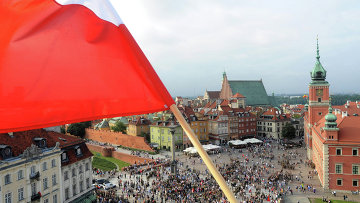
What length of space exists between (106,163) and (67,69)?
1900 inches

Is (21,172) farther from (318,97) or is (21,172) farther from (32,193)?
(318,97)

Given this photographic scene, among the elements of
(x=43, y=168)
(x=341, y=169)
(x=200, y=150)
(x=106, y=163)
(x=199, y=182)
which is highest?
(x=200, y=150)

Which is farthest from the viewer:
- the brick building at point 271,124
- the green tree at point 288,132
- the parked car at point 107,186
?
the brick building at point 271,124

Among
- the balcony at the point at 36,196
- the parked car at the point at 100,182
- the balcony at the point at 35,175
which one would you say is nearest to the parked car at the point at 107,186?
the parked car at the point at 100,182

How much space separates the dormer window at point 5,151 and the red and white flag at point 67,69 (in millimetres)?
20059

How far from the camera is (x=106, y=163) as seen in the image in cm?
4931

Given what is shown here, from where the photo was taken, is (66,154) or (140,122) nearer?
(66,154)

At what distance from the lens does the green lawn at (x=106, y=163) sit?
46.9 m

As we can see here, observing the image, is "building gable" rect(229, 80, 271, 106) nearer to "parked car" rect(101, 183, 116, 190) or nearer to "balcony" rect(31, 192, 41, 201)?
"parked car" rect(101, 183, 116, 190)

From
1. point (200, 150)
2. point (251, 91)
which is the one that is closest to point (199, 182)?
point (200, 150)

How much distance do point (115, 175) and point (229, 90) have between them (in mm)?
69439

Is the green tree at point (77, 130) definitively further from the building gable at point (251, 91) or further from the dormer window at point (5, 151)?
the dormer window at point (5, 151)

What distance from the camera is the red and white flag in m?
3.33

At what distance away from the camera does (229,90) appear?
103m
